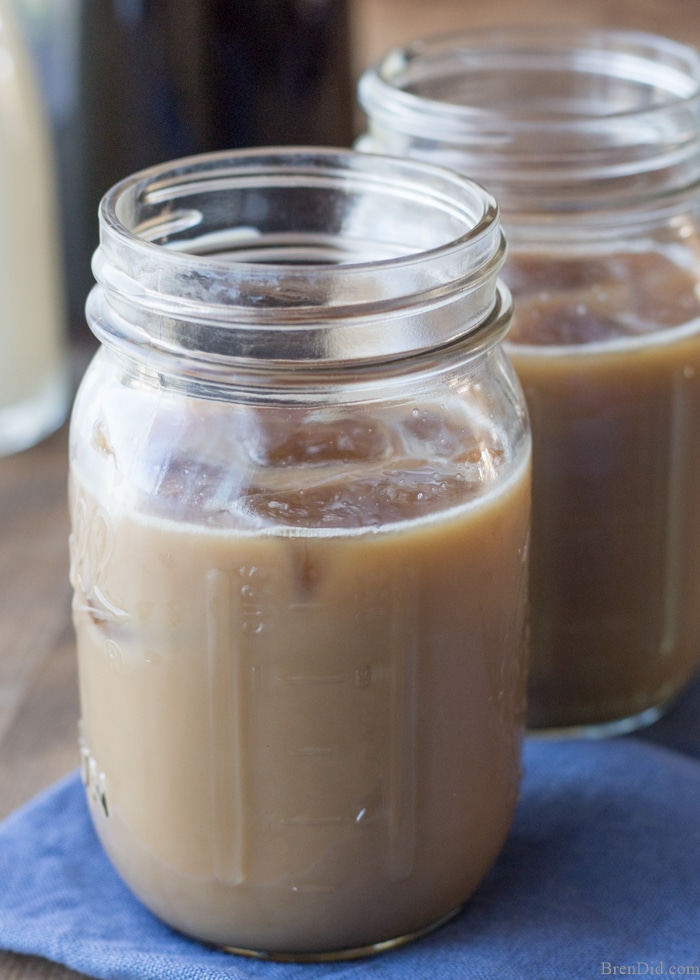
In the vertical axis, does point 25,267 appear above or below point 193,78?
below

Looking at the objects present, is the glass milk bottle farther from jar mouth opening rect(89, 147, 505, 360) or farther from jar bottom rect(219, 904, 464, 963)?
jar bottom rect(219, 904, 464, 963)

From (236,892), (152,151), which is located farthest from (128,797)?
(152,151)

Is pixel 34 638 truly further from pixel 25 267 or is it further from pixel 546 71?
pixel 546 71

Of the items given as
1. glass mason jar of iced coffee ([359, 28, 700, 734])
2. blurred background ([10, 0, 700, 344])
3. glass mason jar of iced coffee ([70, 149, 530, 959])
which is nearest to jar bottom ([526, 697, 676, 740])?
glass mason jar of iced coffee ([359, 28, 700, 734])

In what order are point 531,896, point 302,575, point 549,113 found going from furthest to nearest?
point 549,113, point 531,896, point 302,575

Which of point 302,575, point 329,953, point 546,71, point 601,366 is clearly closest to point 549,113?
point 546,71

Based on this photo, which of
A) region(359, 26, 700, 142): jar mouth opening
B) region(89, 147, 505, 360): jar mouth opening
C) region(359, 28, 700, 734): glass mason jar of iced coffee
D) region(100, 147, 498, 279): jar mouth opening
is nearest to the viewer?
region(89, 147, 505, 360): jar mouth opening
